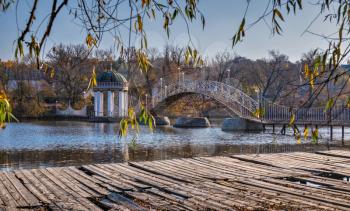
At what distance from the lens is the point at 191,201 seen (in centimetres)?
534

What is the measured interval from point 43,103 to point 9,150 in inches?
1331

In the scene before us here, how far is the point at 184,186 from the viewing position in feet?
20.8

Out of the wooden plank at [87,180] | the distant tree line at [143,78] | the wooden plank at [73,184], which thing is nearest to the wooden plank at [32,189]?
the wooden plank at [73,184]

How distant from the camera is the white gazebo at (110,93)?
4784 centimetres

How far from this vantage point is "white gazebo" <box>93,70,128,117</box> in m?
47.8

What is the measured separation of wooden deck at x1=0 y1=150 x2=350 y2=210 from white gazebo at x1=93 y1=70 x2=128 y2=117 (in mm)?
39249

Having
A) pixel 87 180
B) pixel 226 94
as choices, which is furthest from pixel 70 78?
pixel 87 180

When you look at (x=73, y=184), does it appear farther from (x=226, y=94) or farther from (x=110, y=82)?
(x=110, y=82)

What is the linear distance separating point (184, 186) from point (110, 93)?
42.7m

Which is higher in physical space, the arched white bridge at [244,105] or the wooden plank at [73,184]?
the arched white bridge at [244,105]

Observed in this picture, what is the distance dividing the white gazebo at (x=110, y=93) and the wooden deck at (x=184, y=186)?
3925 centimetres

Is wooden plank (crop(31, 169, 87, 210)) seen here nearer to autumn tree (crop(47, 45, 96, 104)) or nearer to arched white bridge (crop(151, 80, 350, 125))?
arched white bridge (crop(151, 80, 350, 125))

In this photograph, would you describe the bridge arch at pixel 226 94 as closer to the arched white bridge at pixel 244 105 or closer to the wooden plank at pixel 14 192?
the arched white bridge at pixel 244 105

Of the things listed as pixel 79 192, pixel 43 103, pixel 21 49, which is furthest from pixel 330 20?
pixel 43 103
